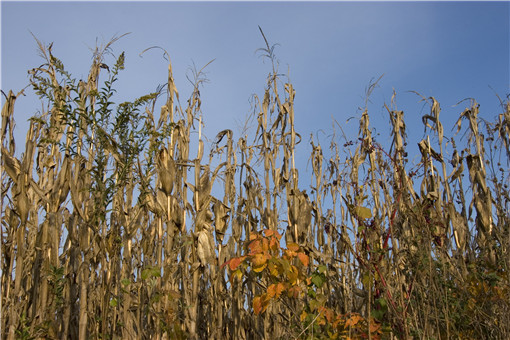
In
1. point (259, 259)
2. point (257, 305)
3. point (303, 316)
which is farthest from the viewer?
point (303, 316)

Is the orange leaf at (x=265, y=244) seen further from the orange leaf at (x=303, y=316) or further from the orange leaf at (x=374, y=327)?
the orange leaf at (x=374, y=327)

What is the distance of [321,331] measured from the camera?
10.4 feet

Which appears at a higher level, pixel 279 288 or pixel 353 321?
pixel 279 288

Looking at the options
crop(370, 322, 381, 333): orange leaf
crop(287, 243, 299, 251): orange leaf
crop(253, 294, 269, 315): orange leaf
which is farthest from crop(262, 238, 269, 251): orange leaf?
crop(370, 322, 381, 333): orange leaf

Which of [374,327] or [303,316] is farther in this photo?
[303,316]

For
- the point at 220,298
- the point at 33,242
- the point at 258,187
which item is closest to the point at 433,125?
the point at 258,187

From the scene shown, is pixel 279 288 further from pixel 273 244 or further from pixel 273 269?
pixel 273 244

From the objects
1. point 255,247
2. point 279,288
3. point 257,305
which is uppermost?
point 255,247

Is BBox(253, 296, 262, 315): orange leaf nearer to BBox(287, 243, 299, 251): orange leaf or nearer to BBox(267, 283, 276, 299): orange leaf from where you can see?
BBox(267, 283, 276, 299): orange leaf

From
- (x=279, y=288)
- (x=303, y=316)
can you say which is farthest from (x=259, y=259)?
(x=303, y=316)

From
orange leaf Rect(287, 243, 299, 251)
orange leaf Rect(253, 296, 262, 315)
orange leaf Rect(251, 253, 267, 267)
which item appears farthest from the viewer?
orange leaf Rect(287, 243, 299, 251)

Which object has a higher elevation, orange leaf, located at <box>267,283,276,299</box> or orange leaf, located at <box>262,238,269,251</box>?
orange leaf, located at <box>262,238,269,251</box>

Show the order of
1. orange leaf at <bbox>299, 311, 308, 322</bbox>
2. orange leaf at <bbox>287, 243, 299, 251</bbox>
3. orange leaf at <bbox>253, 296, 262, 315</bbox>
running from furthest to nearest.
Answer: orange leaf at <bbox>299, 311, 308, 322</bbox>, orange leaf at <bbox>287, 243, 299, 251</bbox>, orange leaf at <bbox>253, 296, 262, 315</bbox>

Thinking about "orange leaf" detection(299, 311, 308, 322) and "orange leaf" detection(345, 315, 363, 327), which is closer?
"orange leaf" detection(345, 315, 363, 327)
